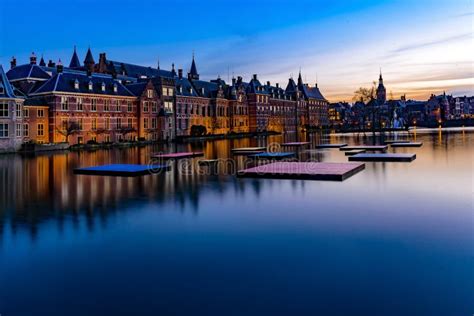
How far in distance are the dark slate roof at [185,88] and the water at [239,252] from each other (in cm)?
5650

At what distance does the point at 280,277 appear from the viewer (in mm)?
6695

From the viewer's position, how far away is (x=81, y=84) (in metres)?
52.2

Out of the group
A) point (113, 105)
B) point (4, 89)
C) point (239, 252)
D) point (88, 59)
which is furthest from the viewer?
point (88, 59)

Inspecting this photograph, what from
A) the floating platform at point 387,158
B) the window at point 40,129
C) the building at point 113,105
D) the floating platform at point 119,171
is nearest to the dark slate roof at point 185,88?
the building at point 113,105

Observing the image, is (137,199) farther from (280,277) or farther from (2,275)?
(280,277)

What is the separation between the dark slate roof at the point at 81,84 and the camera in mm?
49156

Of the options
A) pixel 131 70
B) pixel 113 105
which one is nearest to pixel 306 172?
pixel 113 105

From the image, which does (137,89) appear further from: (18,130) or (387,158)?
(387,158)

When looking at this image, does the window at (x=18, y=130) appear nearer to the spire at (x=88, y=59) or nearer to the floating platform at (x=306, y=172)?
the floating platform at (x=306, y=172)

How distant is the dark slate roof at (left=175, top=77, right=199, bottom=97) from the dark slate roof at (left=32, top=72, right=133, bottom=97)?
12486 mm

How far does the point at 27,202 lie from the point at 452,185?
14.8 metres

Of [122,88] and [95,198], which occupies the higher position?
[122,88]

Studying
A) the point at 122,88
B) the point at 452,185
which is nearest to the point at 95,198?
the point at 452,185

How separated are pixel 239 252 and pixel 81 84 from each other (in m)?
49.3
